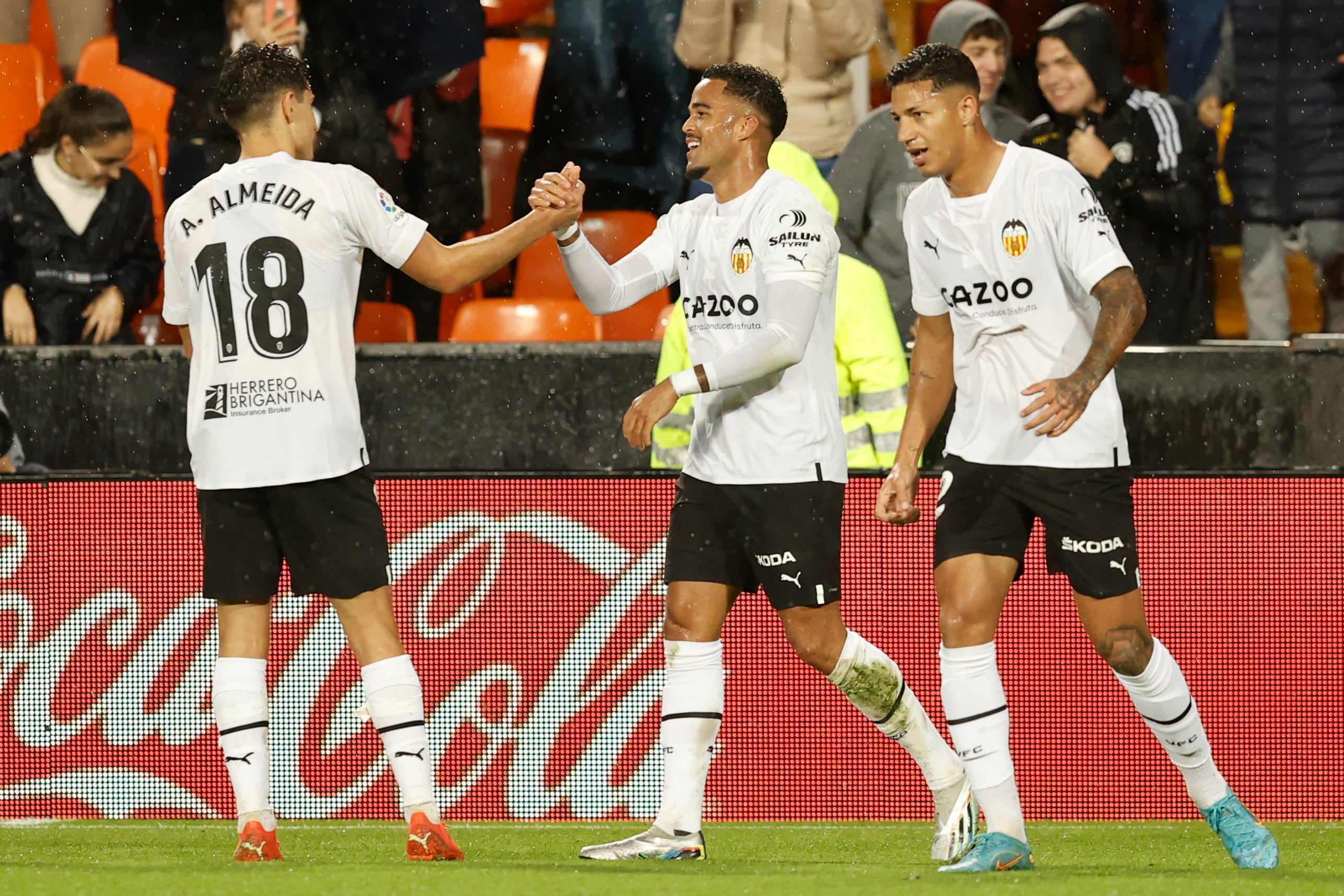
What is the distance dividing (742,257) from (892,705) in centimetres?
126

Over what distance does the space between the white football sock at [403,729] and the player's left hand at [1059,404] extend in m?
1.67

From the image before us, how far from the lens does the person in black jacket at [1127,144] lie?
24.7 feet

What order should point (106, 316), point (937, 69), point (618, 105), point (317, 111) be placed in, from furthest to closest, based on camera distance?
1. point (618, 105)
2. point (317, 111)
3. point (106, 316)
4. point (937, 69)

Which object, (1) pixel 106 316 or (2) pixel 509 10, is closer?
(1) pixel 106 316

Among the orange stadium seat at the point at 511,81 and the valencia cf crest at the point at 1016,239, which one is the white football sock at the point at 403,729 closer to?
the valencia cf crest at the point at 1016,239

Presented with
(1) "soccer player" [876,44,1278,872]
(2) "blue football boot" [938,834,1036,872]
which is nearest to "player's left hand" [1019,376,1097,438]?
(1) "soccer player" [876,44,1278,872]

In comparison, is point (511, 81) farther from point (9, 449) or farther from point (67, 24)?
point (9, 449)

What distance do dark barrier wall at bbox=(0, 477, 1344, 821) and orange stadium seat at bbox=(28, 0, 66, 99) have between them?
3.64 m

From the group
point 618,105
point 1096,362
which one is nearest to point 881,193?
point 618,105

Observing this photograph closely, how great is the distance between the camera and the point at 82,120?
25.9ft

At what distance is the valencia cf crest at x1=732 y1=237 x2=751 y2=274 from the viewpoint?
191 inches

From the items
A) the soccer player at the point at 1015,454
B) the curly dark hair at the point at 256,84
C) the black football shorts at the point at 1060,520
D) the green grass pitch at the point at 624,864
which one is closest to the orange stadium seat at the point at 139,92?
the green grass pitch at the point at 624,864

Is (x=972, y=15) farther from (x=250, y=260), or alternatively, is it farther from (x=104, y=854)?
(x=104, y=854)

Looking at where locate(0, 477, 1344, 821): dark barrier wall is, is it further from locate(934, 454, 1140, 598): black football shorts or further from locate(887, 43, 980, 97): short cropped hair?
locate(887, 43, 980, 97): short cropped hair
